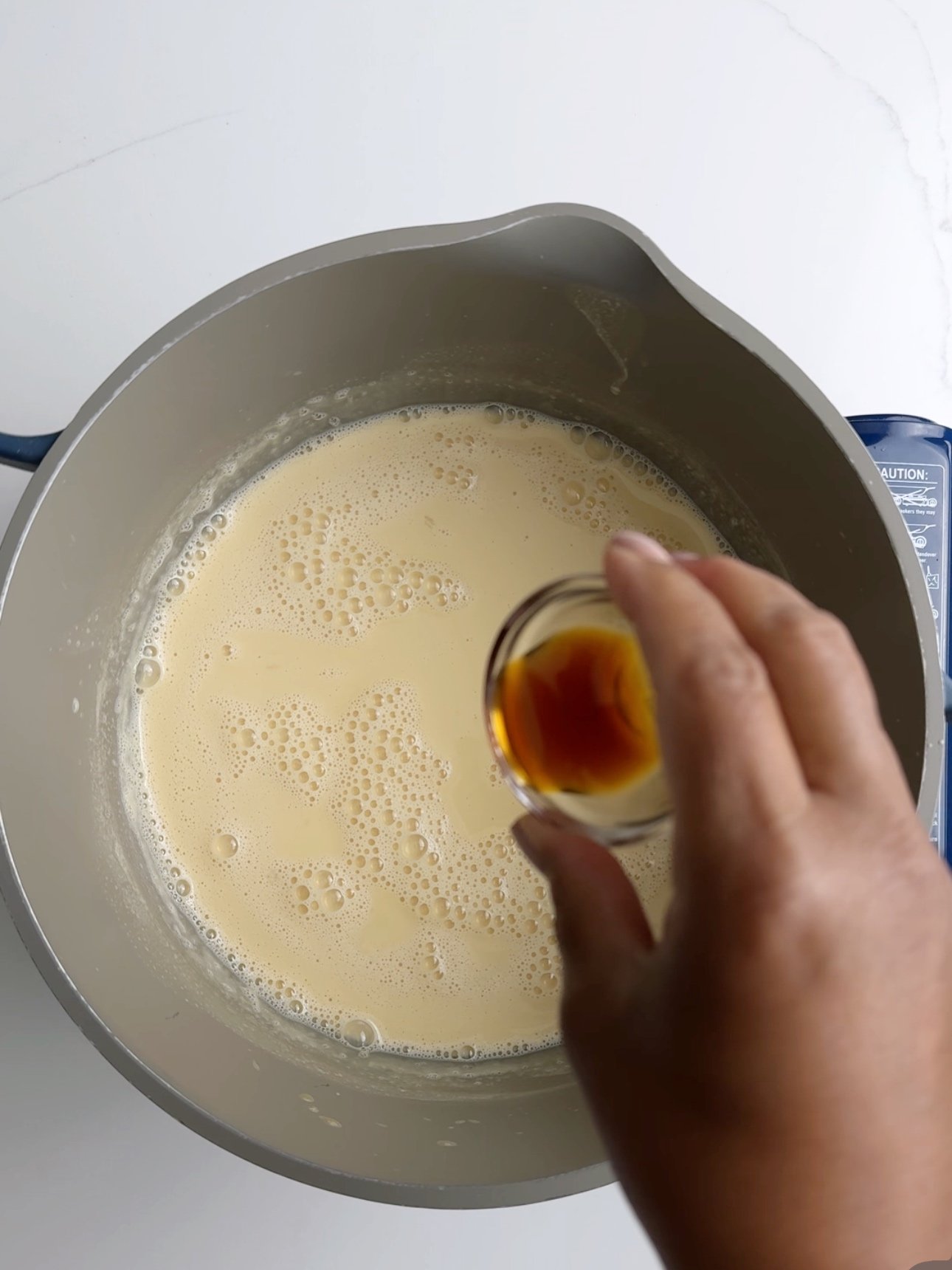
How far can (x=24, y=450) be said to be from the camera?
849mm

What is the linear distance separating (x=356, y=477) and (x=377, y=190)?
32 cm

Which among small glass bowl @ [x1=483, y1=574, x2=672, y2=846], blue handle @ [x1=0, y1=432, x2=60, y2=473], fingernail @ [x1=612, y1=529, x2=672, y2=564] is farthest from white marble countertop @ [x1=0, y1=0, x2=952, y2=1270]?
fingernail @ [x1=612, y1=529, x2=672, y2=564]

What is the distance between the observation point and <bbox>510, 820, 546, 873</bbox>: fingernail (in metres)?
0.65

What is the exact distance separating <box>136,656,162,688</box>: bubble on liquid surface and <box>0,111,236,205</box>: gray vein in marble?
0.54 meters

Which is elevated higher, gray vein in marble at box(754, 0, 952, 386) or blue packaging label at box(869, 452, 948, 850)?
gray vein in marble at box(754, 0, 952, 386)

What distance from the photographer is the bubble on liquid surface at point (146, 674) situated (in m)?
1.14

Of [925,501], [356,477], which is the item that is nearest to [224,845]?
[356,477]

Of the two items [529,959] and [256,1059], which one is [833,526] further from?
[256,1059]

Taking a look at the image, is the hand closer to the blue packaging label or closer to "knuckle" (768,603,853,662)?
"knuckle" (768,603,853,662)

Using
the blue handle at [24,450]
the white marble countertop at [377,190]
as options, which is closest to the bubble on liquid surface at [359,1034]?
the white marble countertop at [377,190]

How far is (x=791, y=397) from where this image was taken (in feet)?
2.93

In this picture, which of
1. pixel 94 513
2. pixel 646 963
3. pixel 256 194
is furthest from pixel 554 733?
pixel 256 194

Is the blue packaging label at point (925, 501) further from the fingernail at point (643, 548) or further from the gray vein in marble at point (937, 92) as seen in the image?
the fingernail at point (643, 548)

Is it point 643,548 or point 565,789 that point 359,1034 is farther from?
Answer: point 643,548
